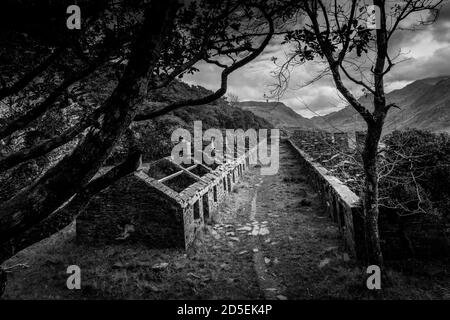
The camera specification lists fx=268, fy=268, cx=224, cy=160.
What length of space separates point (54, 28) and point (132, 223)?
188 inches

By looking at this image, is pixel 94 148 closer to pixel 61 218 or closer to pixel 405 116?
pixel 61 218

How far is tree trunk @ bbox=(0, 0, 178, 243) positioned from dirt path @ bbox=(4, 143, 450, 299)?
3.68 meters

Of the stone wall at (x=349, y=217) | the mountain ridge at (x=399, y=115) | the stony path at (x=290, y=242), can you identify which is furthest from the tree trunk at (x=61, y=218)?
the stone wall at (x=349, y=217)

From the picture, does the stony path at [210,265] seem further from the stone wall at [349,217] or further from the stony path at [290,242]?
the stone wall at [349,217]

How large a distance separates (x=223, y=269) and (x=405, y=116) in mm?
5398

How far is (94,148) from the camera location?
245 cm

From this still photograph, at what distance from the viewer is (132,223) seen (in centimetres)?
718

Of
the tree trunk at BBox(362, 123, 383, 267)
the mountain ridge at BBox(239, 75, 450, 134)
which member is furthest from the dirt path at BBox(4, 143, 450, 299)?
the mountain ridge at BBox(239, 75, 450, 134)

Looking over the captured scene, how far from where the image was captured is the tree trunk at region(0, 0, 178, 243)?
2.28 m

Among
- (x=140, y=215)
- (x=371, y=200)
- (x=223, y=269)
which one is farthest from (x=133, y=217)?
(x=371, y=200)

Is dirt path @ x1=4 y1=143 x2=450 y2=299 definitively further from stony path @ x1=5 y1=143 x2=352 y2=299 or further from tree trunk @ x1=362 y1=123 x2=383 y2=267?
tree trunk @ x1=362 y1=123 x2=383 y2=267
